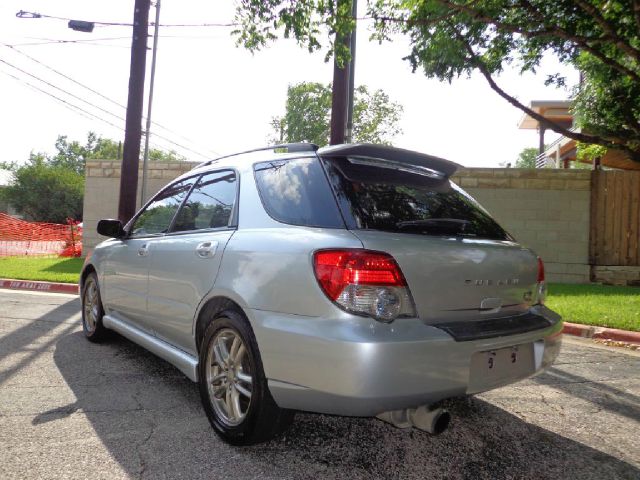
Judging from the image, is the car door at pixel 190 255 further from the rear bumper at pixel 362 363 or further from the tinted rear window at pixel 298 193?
the rear bumper at pixel 362 363

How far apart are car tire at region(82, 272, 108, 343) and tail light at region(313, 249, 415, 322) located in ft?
11.0

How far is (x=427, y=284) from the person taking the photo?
2.40 metres

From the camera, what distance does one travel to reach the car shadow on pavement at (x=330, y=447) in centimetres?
255

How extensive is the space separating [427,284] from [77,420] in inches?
92.8

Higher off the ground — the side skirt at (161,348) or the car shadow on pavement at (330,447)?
the side skirt at (161,348)

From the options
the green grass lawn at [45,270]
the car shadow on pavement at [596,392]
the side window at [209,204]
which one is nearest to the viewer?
the side window at [209,204]

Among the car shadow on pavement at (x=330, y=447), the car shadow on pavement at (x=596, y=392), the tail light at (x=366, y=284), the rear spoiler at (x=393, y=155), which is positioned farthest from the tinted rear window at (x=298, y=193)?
the car shadow on pavement at (x=596, y=392)

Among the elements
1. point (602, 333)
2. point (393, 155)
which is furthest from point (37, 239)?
point (393, 155)

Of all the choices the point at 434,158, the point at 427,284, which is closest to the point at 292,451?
the point at 427,284

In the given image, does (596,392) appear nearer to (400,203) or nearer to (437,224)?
(437,224)

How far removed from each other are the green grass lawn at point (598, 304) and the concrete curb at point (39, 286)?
8368 millimetres

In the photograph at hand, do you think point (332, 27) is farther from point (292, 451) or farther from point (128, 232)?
point (292, 451)

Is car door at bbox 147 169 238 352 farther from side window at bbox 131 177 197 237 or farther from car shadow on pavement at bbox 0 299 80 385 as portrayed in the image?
car shadow on pavement at bbox 0 299 80 385

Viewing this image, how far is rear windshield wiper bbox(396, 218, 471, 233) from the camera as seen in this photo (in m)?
2.61
